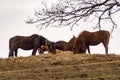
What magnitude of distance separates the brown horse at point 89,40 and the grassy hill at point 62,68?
11086 millimetres

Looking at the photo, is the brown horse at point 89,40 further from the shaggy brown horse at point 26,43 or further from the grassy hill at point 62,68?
the grassy hill at point 62,68

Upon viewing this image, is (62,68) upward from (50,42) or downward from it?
downward

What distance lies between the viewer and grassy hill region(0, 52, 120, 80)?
1606cm

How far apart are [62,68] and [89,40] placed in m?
14.5

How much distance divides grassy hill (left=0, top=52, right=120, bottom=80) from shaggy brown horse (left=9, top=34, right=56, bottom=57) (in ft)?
30.6

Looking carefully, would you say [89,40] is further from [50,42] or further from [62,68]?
[62,68]

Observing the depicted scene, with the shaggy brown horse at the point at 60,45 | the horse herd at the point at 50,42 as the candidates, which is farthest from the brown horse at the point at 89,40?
the shaggy brown horse at the point at 60,45

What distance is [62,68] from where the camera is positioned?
57.0 feet

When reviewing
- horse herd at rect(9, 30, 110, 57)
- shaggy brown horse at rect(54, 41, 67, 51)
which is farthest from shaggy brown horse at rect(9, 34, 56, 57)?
shaggy brown horse at rect(54, 41, 67, 51)

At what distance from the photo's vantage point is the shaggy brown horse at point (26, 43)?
29688mm

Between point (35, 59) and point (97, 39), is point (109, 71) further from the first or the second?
point (97, 39)

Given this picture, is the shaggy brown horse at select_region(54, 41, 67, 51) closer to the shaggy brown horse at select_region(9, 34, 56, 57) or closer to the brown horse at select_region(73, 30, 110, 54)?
the brown horse at select_region(73, 30, 110, 54)

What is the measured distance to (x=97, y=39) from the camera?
104 feet

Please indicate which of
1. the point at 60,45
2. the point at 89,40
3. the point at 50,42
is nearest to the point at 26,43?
the point at 50,42
